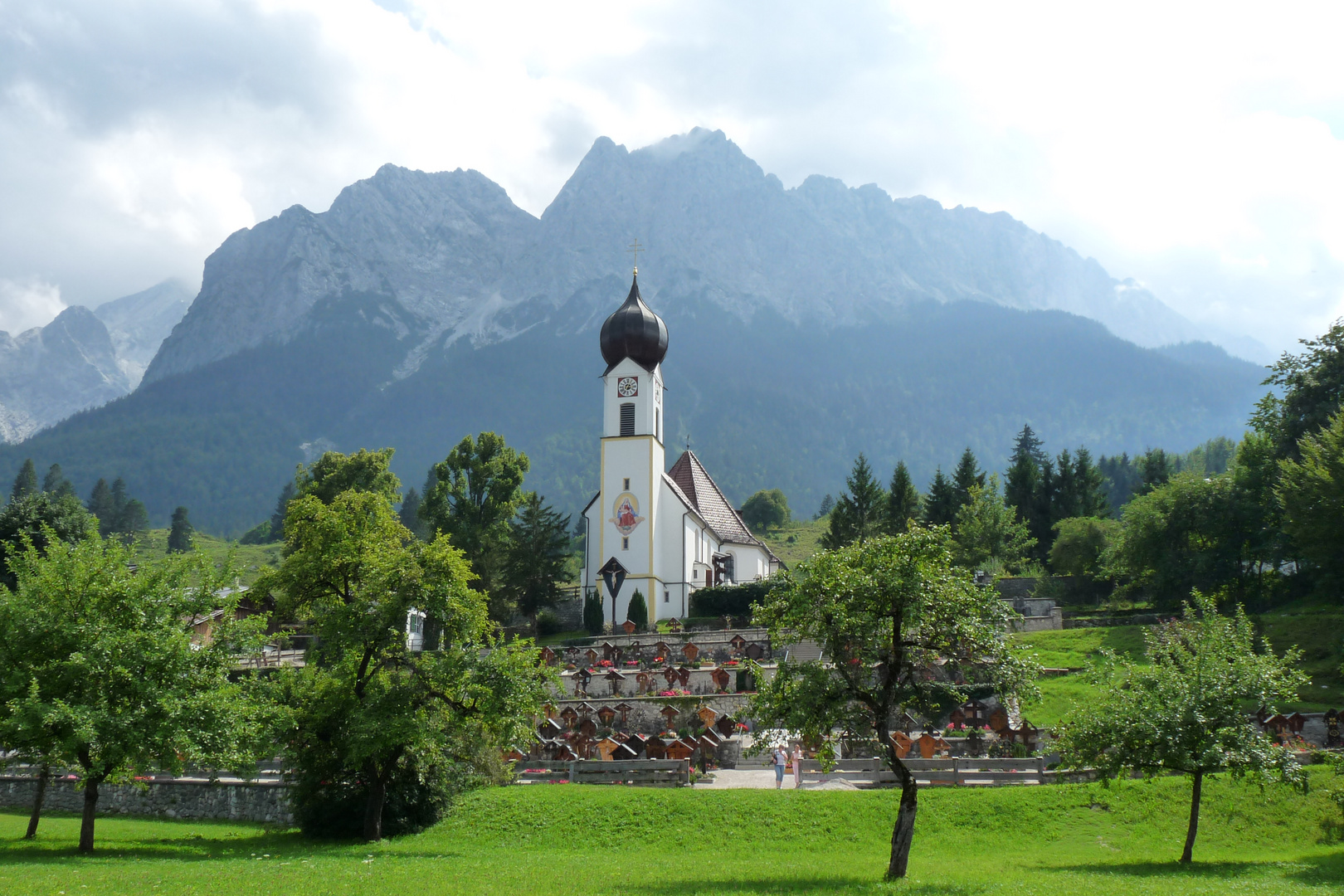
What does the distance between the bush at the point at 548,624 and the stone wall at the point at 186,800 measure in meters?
29.6

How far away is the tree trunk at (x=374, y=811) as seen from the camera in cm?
2214

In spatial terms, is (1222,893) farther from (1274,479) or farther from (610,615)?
(610,615)

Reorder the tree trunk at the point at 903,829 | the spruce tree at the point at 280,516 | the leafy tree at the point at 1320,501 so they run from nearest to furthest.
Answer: the tree trunk at the point at 903,829, the leafy tree at the point at 1320,501, the spruce tree at the point at 280,516

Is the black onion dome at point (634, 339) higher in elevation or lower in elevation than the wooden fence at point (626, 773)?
higher

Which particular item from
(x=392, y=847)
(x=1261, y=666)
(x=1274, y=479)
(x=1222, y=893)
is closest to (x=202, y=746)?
(x=392, y=847)

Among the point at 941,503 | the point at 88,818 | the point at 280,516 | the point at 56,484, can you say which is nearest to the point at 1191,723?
the point at 88,818

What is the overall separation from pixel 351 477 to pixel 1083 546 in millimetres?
40952

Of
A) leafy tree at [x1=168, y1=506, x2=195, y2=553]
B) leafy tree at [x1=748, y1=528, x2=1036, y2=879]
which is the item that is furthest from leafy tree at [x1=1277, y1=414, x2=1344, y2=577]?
leafy tree at [x1=168, y1=506, x2=195, y2=553]

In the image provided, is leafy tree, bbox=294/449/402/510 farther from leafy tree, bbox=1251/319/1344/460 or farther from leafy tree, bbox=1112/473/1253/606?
leafy tree, bbox=1251/319/1344/460

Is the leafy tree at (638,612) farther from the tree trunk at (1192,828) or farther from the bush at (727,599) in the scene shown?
the tree trunk at (1192,828)

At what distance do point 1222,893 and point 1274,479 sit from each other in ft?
119

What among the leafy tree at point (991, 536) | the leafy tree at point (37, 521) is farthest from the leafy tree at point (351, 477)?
the leafy tree at point (991, 536)

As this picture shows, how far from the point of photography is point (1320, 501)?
37500mm

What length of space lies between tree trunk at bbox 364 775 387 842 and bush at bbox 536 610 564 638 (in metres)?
33.7
